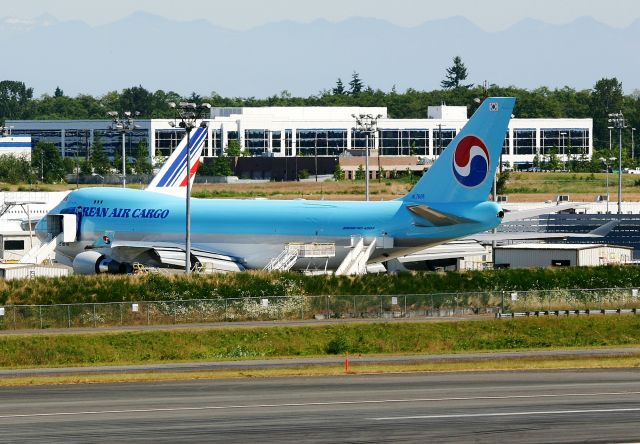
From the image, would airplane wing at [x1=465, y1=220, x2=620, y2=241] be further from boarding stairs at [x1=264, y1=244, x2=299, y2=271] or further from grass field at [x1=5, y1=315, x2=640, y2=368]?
grass field at [x1=5, y1=315, x2=640, y2=368]

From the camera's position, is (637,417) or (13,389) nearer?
(637,417)

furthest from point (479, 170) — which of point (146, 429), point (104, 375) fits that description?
point (146, 429)

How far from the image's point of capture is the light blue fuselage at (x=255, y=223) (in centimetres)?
7712

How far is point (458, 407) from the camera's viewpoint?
3950cm

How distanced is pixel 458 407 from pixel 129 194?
52441 mm

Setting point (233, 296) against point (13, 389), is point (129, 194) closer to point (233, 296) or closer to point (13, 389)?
point (233, 296)

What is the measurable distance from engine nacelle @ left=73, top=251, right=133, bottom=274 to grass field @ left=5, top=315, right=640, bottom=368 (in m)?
21.1

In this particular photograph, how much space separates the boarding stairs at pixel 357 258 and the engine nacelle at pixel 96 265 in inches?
550

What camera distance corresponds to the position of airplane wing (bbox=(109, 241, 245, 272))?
8231 cm

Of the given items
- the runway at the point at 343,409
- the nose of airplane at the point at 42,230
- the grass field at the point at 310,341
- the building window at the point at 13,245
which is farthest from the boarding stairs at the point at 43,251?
the runway at the point at 343,409

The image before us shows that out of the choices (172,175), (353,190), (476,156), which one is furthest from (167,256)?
(353,190)

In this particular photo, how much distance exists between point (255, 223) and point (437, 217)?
11.6 metres

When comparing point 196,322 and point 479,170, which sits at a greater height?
point 479,170

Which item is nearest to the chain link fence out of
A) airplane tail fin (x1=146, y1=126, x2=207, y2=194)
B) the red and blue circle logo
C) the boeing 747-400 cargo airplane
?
the boeing 747-400 cargo airplane
